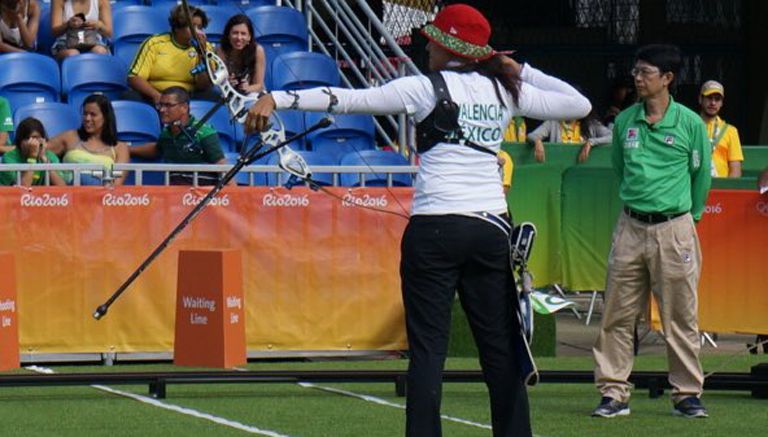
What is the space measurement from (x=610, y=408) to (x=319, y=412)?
161 centimetres

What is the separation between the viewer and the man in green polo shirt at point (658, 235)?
34.7 feet

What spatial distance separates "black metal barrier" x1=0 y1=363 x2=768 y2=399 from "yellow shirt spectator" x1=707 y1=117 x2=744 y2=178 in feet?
14.3

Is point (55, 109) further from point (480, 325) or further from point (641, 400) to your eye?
point (480, 325)

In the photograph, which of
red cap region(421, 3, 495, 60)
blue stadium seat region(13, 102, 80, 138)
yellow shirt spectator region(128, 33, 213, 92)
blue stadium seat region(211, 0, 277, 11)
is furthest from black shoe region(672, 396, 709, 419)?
blue stadium seat region(211, 0, 277, 11)

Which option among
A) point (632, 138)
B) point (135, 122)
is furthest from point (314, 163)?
point (632, 138)

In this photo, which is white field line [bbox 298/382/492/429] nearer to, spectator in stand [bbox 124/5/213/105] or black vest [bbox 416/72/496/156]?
black vest [bbox 416/72/496/156]

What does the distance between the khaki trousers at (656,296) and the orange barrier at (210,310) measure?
307cm

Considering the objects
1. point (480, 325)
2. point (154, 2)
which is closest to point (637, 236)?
point (480, 325)

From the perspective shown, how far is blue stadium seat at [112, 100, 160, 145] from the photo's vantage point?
15109 mm

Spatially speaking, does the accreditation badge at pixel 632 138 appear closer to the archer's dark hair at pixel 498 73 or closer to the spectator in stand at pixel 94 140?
the archer's dark hair at pixel 498 73

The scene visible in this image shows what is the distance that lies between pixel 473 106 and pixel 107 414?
3.41m

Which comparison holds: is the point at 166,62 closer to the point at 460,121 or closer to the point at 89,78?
the point at 89,78

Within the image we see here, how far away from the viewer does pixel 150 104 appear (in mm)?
15680

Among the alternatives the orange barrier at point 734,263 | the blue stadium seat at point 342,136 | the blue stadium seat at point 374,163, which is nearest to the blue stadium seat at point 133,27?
the blue stadium seat at point 342,136
